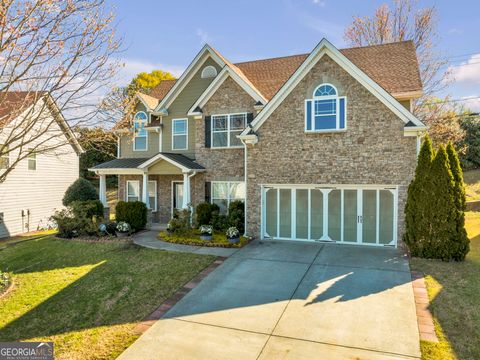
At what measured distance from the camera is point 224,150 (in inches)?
655

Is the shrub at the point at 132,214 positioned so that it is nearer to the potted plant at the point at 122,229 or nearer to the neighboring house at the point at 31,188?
the potted plant at the point at 122,229

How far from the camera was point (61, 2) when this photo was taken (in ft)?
25.9

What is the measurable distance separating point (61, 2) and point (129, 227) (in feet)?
33.1

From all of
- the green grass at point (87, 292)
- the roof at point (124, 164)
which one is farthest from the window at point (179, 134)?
the green grass at point (87, 292)

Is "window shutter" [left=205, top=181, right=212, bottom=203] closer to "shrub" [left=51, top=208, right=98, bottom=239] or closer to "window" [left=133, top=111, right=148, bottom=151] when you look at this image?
"window" [left=133, top=111, right=148, bottom=151]

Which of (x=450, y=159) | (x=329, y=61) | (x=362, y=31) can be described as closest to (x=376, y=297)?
(x=450, y=159)

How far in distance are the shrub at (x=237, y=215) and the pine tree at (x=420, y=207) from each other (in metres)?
6.87

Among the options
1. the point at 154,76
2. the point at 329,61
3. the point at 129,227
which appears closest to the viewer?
the point at 329,61

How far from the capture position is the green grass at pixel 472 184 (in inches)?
998

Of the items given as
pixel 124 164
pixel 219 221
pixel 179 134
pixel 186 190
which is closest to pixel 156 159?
pixel 186 190

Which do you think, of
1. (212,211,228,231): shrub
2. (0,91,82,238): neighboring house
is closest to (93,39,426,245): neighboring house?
(212,211,228,231): shrub

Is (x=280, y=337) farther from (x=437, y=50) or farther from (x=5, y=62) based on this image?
(x=437, y=50)

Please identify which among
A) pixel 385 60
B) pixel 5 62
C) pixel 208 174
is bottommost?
pixel 208 174

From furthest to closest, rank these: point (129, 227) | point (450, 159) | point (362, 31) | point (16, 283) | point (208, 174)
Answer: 1. point (362, 31)
2. point (208, 174)
3. point (129, 227)
4. point (450, 159)
5. point (16, 283)
